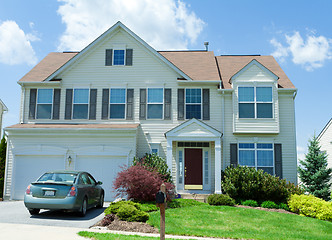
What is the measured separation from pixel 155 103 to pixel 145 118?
1.02 m

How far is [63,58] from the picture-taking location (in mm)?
22047

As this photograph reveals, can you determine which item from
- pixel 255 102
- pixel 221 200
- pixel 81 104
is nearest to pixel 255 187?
pixel 221 200

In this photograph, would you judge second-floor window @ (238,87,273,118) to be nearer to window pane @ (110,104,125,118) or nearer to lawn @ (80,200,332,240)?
lawn @ (80,200,332,240)

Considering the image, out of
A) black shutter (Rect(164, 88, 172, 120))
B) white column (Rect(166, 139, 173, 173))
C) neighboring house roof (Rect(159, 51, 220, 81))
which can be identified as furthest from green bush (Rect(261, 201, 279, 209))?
neighboring house roof (Rect(159, 51, 220, 81))

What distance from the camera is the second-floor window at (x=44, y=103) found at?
61.5 ft

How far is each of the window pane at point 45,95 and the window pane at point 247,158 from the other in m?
11.2

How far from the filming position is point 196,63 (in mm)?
20594

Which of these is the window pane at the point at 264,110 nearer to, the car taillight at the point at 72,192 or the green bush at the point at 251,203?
the green bush at the point at 251,203

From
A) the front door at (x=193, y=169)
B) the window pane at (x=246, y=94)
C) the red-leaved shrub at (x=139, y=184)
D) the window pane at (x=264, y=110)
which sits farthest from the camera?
the window pane at (x=246, y=94)

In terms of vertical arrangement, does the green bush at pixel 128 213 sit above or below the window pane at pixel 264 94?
below

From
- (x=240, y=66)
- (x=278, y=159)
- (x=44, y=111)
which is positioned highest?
(x=240, y=66)

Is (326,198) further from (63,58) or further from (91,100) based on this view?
(63,58)

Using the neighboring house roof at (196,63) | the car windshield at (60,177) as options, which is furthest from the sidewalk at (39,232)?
the neighboring house roof at (196,63)

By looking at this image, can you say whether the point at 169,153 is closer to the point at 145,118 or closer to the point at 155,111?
the point at 145,118
